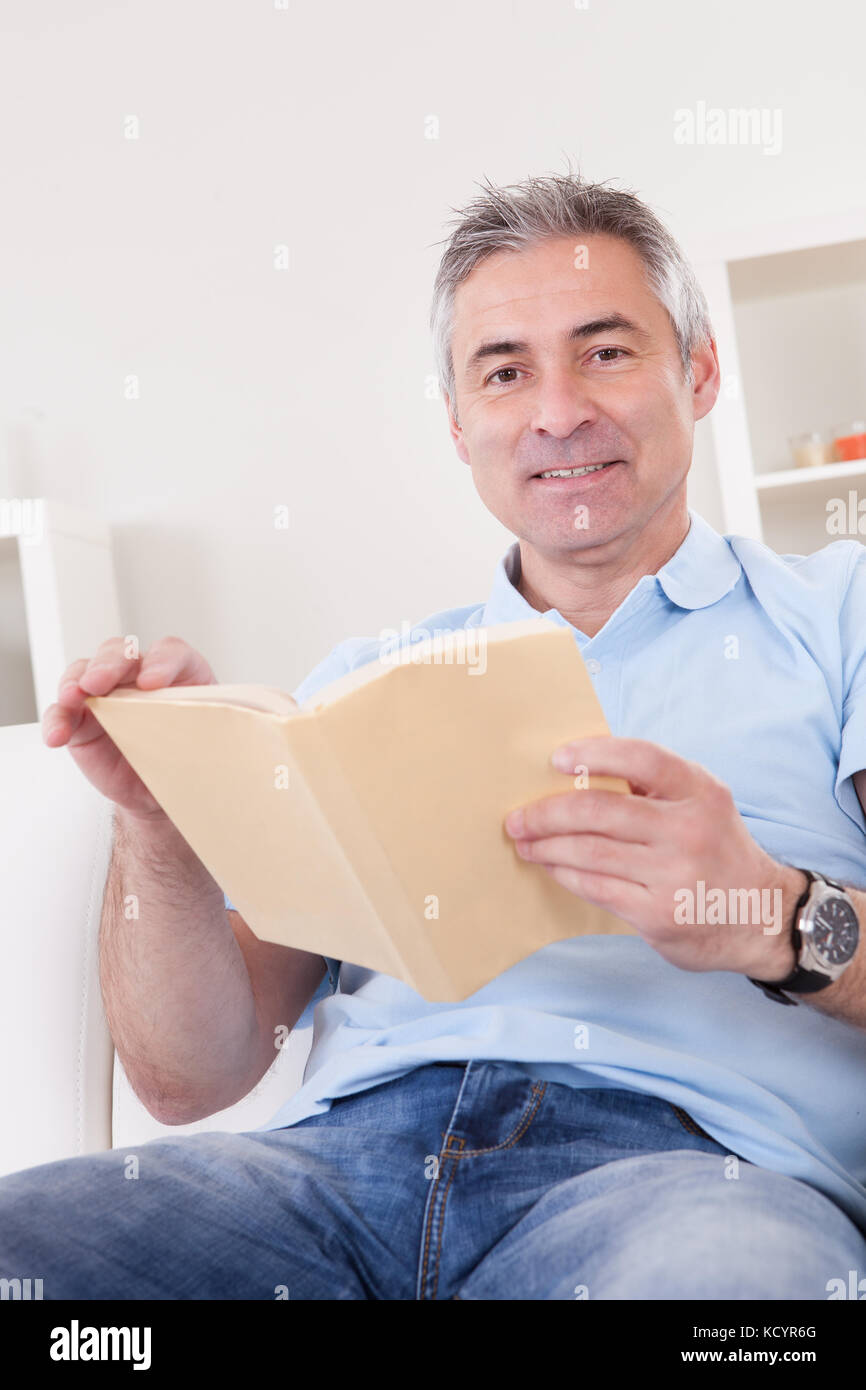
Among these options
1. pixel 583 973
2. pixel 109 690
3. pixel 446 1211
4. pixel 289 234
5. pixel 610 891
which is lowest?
pixel 446 1211

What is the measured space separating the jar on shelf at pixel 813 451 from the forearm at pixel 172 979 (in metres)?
1.62

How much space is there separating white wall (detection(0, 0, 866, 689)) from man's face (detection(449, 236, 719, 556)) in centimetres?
129

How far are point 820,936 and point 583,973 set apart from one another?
236mm

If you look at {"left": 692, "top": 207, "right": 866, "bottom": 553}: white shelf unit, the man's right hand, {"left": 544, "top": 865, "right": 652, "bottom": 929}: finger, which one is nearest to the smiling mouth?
the man's right hand

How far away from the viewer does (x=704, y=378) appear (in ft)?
4.78

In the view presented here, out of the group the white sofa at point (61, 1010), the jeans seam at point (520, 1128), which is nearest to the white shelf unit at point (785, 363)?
the white sofa at point (61, 1010)

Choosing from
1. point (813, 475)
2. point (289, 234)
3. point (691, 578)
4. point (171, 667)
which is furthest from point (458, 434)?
point (289, 234)

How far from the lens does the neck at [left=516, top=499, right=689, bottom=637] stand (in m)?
1.31

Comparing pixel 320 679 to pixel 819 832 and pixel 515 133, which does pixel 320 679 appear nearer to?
pixel 819 832

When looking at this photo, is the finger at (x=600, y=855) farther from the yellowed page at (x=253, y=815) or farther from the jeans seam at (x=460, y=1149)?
the jeans seam at (x=460, y=1149)

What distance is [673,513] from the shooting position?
134cm

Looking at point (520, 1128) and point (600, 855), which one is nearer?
point (600, 855)

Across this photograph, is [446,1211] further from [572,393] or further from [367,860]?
[572,393]

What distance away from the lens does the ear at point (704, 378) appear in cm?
144
